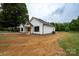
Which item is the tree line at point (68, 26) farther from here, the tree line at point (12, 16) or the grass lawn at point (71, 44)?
the tree line at point (12, 16)

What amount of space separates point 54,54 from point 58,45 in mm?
148

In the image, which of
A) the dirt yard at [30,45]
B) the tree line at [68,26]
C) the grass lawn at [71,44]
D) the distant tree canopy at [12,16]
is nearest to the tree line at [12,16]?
the distant tree canopy at [12,16]

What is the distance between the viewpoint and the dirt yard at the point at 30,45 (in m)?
2.88

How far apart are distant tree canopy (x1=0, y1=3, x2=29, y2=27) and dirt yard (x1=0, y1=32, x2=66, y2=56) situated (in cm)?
15

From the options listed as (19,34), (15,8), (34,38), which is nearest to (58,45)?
(34,38)

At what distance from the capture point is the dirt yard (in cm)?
288

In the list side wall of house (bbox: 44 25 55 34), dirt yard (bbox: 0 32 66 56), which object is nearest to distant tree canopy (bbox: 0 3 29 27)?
dirt yard (bbox: 0 32 66 56)

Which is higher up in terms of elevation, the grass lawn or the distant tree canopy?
the distant tree canopy

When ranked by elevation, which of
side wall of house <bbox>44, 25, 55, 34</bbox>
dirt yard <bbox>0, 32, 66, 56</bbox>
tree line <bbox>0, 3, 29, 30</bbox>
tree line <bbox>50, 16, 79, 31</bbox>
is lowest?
dirt yard <bbox>0, 32, 66, 56</bbox>

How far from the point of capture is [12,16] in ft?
9.88

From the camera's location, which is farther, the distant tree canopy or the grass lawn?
the distant tree canopy

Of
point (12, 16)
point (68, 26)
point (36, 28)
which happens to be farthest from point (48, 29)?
point (12, 16)

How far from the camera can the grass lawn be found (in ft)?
9.36

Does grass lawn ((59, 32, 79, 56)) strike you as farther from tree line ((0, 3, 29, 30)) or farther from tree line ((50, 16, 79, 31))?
tree line ((0, 3, 29, 30))
